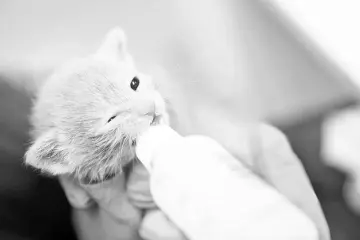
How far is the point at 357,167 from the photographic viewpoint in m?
0.38

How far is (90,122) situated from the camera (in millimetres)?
382

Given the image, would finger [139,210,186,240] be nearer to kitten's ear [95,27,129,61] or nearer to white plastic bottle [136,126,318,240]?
white plastic bottle [136,126,318,240]

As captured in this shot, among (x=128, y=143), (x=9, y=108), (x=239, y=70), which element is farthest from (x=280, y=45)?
(x=9, y=108)

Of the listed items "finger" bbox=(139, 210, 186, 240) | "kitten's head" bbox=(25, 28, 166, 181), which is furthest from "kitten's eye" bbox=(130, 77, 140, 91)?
"finger" bbox=(139, 210, 186, 240)

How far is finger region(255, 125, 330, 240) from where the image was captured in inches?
13.1

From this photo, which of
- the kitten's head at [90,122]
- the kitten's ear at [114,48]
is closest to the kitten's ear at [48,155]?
the kitten's head at [90,122]

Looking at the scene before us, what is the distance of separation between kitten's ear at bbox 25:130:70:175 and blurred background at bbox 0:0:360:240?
0.20 ft

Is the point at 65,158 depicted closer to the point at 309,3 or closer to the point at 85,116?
the point at 85,116

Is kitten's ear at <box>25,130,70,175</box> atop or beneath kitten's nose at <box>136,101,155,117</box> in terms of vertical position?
beneath

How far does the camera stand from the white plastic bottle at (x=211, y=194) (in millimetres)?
310

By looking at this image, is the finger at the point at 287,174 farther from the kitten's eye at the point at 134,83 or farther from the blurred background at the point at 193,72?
the kitten's eye at the point at 134,83

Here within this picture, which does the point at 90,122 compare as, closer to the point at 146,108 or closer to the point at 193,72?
the point at 146,108

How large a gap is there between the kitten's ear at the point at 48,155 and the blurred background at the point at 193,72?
61 millimetres

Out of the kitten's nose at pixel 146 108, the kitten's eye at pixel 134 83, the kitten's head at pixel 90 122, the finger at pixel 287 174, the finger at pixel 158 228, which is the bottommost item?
the finger at pixel 158 228
